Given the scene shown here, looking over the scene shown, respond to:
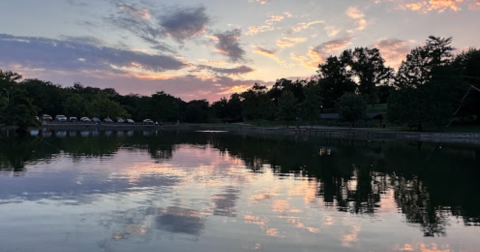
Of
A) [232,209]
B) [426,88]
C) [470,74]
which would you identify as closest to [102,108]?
[426,88]

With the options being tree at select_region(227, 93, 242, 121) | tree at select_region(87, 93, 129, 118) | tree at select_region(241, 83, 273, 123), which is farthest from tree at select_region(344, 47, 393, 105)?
tree at select_region(87, 93, 129, 118)

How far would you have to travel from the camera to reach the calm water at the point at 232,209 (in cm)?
900

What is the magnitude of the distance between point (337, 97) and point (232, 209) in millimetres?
113745

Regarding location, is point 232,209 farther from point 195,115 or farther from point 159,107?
point 195,115

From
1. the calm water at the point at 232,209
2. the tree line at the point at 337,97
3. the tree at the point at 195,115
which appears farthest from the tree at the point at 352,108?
the tree at the point at 195,115

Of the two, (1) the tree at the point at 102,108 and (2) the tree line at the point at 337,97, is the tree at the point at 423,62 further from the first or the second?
(1) the tree at the point at 102,108

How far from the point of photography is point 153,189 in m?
15.1

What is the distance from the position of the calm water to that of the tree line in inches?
981

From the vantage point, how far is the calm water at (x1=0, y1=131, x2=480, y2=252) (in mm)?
9000

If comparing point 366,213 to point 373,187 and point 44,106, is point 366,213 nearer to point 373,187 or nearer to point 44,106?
point 373,187

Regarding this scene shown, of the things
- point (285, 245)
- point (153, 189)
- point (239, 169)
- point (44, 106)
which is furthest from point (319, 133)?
point (44, 106)

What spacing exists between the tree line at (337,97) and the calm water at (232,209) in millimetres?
24911

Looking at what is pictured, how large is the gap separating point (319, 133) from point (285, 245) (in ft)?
218

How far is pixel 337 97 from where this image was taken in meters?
120
